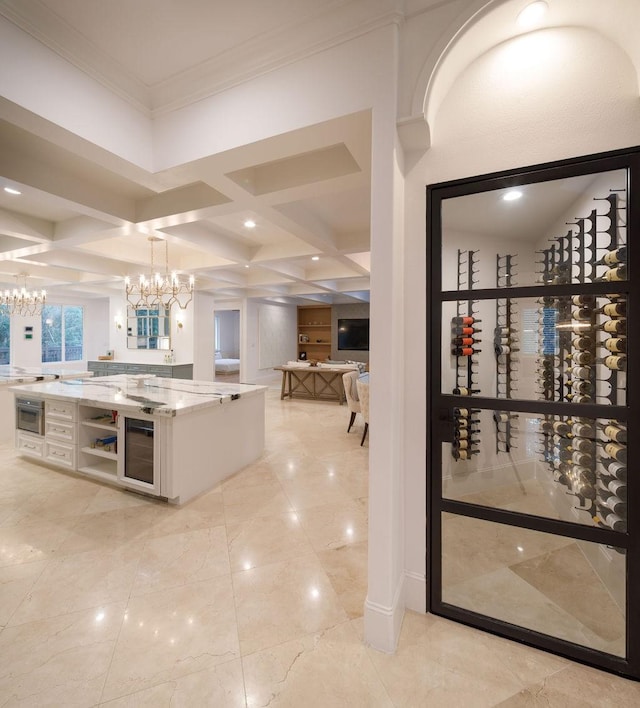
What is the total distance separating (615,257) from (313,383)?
6.49 meters

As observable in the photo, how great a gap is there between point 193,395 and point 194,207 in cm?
A: 175

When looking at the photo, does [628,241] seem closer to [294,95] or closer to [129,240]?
[294,95]

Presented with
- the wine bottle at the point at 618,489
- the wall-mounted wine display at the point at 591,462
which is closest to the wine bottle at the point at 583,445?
the wall-mounted wine display at the point at 591,462

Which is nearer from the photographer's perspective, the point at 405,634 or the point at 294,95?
the point at 405,634

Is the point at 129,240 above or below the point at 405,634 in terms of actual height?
above

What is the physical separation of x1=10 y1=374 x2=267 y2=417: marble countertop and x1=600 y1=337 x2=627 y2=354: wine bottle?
271 cm

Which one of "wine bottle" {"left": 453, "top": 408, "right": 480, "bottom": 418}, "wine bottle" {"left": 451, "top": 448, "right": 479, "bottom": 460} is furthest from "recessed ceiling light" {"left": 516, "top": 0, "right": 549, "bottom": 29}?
"wine bottle" {"left": 451, "top": 448, "right": 479, "bottom": 460}

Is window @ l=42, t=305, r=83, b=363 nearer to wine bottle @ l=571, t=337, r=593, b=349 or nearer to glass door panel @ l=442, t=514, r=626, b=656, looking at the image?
glass door panel @ l=442, t=514, r=626, b=656

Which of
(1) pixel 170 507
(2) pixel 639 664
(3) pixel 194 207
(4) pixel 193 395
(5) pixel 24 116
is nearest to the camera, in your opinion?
(2) pixel 639 664

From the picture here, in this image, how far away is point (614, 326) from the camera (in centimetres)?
142

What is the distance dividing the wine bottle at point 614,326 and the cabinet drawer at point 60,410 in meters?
4.12

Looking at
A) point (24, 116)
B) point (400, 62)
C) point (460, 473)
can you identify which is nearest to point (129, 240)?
point (24, 116)

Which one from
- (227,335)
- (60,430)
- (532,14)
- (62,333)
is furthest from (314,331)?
(532,14)

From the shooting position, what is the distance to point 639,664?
1372mm
